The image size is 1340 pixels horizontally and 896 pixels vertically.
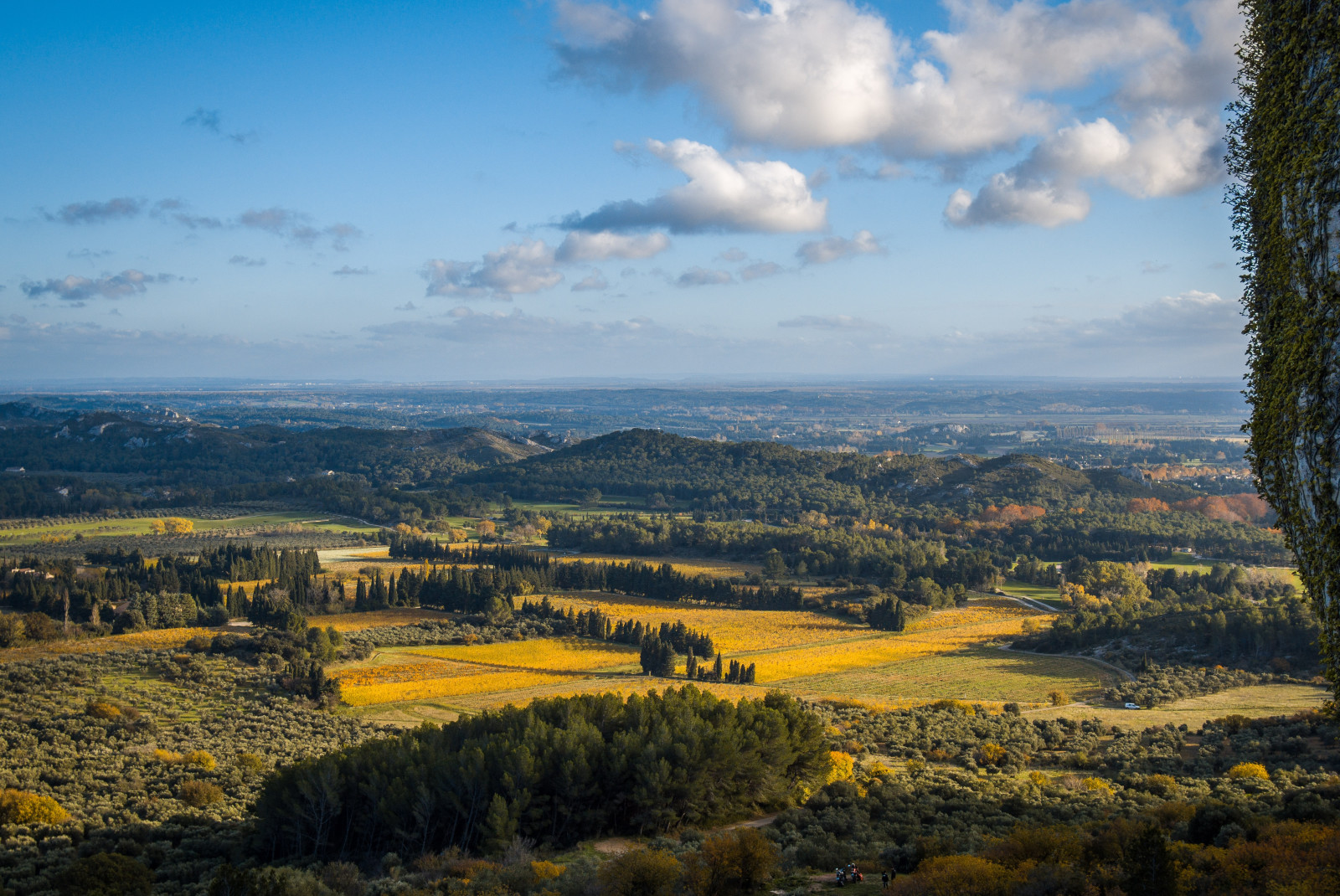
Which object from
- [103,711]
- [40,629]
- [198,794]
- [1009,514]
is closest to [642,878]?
[198,794]

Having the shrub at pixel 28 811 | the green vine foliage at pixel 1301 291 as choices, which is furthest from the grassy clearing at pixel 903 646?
the green vine foliage at pixel 1301 291

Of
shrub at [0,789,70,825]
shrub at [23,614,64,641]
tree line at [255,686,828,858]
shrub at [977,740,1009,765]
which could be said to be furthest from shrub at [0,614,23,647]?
shrub at [977,740,1009,765]

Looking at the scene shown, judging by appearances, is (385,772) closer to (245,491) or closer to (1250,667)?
(1250,667)

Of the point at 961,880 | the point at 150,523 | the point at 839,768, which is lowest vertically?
the point at 150,523

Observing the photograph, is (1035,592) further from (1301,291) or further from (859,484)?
(1301,291)

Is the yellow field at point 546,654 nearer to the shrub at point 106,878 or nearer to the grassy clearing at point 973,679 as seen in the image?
the grassy clearing at point 973,679

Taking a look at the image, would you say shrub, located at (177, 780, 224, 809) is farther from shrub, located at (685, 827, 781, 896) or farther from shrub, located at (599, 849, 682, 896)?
shrub, located at (685, 827, 781, 896)
